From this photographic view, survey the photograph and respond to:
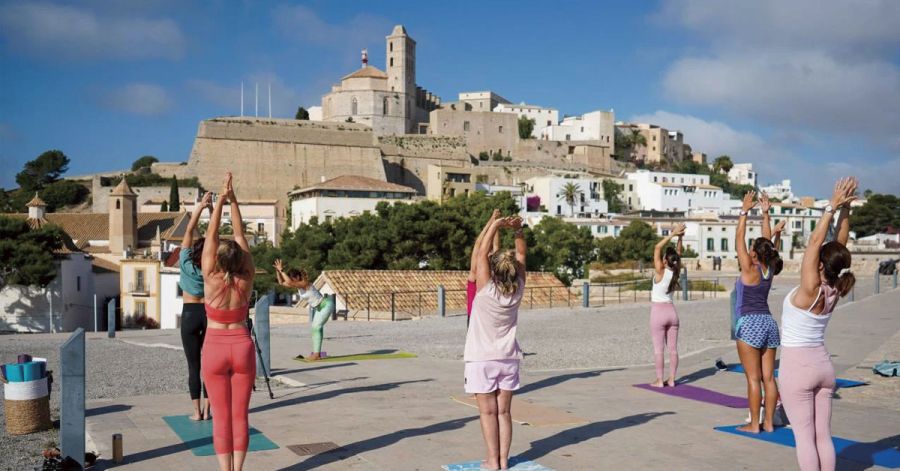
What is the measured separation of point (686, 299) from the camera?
Result: 27.9 metres

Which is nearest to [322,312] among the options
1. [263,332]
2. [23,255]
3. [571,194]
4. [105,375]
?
[263,332]

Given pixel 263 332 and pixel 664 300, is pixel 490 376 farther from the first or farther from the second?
pixel 263 332

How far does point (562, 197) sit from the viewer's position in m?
95.7

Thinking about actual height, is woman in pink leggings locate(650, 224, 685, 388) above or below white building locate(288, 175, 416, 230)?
below

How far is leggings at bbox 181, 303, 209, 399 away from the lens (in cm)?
680

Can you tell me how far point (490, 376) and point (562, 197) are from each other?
91.3 meters

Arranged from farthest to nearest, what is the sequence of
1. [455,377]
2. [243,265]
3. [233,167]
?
[233,167] → [455,377] → [243,265]

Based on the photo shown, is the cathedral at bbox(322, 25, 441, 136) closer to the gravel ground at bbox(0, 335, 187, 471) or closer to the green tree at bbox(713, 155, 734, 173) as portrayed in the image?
the green tree at bbox(713, 155, 734, 173)

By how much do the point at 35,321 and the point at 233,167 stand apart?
56917 millimetres

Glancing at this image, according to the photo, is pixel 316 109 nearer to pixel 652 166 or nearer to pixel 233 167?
pixel 233 167

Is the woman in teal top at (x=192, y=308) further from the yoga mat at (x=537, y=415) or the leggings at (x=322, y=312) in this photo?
the leggings at (x=322, y=312)

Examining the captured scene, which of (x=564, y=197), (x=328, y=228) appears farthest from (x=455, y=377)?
(x=564, y=197)

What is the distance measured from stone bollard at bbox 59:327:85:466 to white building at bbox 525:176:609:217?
289ft

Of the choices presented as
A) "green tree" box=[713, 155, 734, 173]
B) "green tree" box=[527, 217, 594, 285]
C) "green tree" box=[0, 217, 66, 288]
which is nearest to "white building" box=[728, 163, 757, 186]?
"green tree" box=[713, 155, 734, 173]
